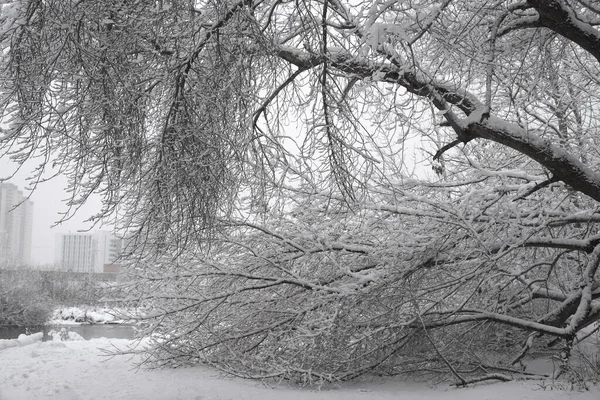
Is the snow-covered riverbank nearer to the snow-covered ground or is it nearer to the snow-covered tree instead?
the snow-covered ground

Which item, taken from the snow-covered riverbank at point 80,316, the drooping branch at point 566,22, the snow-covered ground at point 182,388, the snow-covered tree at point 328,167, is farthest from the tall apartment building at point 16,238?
the drooping branch at point 566,22

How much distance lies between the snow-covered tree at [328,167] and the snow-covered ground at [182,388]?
12.8 inches

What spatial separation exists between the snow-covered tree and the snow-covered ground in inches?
12.8

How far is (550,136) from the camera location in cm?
876

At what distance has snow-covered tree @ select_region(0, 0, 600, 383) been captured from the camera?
4953 millimetres

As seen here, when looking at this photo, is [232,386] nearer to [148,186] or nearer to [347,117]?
[148,186]

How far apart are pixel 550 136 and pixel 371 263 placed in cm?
338

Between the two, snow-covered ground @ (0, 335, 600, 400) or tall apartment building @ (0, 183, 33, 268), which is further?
tall apartment building @ (0, 183, 33, 268)

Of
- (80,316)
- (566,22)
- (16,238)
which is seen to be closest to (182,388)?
(566,22)

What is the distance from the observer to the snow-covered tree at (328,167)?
4.95m

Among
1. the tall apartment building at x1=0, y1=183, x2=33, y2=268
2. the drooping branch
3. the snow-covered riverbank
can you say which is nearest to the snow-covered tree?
the drooping branch

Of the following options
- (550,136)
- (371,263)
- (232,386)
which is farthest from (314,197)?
(550,136)

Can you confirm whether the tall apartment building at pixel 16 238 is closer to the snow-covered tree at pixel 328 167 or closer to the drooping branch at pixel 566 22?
the snow-covered tree at pixel 328 167

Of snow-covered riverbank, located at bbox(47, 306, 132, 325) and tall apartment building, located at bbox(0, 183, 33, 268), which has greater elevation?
tall apartment building, located at bbox(0, 183, 33, 268)
